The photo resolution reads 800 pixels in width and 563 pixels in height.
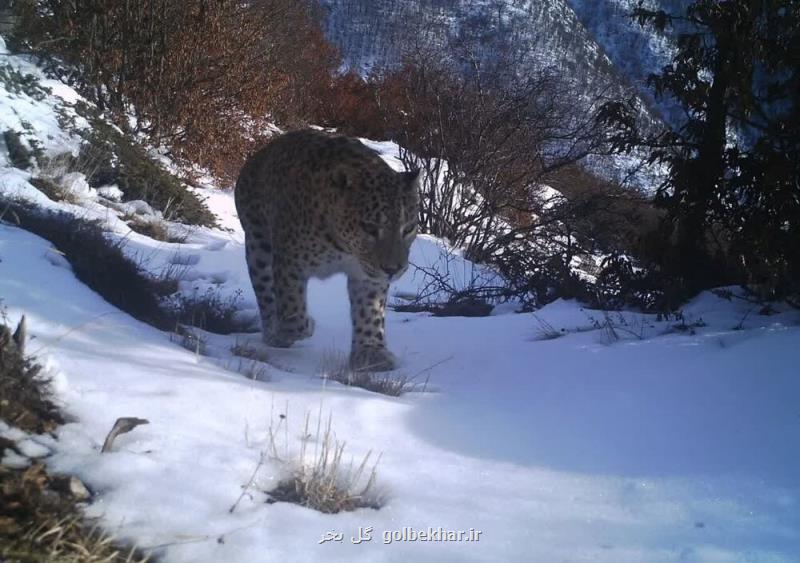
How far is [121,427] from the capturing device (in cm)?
257

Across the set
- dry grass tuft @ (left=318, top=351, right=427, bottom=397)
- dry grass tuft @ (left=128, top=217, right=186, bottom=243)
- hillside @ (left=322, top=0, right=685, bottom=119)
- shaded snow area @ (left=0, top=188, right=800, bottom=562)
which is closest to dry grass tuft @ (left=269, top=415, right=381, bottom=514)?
shaded snow area @ (left=0, top=188, right=800, bottom=562)

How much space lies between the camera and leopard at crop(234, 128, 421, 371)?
5.50m

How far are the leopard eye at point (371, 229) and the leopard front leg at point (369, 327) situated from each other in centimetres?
36

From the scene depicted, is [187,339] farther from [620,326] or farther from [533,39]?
[533,39]

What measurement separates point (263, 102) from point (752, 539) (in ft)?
46.1

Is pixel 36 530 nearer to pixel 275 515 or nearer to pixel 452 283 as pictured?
pixel 275 515

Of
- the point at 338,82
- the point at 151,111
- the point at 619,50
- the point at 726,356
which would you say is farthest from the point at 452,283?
the point at 338,82

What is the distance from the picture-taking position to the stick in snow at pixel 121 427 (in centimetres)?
248

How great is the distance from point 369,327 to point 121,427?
3.20 metres

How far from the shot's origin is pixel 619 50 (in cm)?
2117

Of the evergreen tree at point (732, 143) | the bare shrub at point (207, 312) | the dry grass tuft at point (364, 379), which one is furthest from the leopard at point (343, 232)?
the evergreen tree at point (732, 143)

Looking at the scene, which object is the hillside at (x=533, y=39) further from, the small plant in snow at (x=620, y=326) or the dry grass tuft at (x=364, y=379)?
the dry grass tuft at (x=364, y=379)

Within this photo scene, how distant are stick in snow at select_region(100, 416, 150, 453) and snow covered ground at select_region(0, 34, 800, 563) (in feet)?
0.13

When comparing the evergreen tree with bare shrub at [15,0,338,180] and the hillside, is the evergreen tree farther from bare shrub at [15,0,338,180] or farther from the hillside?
bare shrub at [15,0,338,180]
